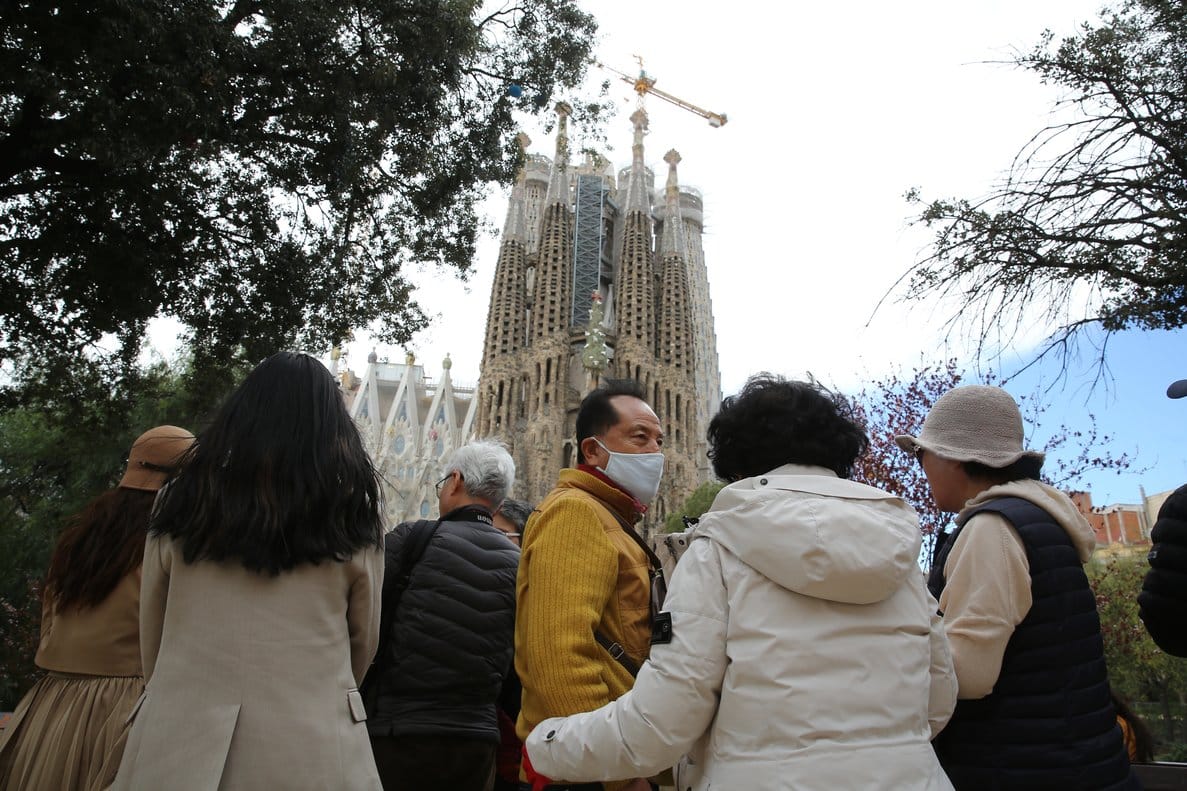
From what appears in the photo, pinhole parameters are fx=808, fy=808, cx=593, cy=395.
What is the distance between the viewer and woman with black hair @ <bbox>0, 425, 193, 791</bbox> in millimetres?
2213

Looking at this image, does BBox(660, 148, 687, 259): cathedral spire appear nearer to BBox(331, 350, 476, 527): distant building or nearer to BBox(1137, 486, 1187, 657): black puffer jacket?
BBox(331, 350, 476, 527): distant building

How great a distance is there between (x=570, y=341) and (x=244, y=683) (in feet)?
119

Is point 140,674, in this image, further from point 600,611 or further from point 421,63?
point 421,63

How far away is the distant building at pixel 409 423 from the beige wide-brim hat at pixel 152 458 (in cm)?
3477

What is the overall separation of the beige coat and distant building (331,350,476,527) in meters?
35.5

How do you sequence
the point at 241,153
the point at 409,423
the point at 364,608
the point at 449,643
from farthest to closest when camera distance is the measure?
the point at 409,423 < the point at 241,153 < the point at 449,643 < the point at 364,608

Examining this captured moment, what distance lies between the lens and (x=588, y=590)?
1999 mm

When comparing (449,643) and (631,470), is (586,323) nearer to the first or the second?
(449,643)

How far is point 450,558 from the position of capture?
281cm

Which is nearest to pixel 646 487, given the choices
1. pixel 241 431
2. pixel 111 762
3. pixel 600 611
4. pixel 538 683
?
pixel 600 611

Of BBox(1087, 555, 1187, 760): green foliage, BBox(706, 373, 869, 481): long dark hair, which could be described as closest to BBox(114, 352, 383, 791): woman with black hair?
BBox(706, 373, 869, 481): long dark hair

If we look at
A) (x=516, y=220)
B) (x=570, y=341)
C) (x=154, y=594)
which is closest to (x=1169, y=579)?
(x=154, y=594)

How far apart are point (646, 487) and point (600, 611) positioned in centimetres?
55

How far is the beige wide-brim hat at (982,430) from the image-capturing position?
2.28 meters
